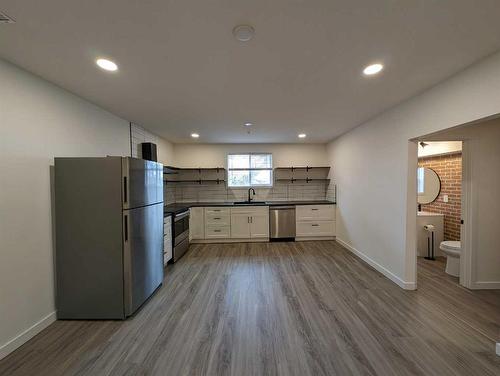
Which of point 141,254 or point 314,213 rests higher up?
point 314,213

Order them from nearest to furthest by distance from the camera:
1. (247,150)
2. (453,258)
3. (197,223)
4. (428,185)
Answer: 1. (453,258)
2. (428,185)
3. (197,223)
4. (247,150)

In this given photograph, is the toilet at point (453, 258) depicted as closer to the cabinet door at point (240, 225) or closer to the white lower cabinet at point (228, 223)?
the white lower cabinet at point (228, 223)

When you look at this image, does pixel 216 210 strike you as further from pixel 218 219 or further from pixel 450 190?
pixel 450 190

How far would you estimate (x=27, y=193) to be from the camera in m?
1.94

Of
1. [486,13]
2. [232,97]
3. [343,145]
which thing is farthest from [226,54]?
[343,145]

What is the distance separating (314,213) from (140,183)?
3.83 meters

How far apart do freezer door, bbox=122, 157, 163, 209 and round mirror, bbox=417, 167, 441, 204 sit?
14.6ft

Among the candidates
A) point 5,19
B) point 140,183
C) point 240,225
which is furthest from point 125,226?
point 240,225

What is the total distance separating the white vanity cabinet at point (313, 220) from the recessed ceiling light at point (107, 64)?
13.7 feet

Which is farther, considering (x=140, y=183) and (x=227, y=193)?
(x=227, y=193)

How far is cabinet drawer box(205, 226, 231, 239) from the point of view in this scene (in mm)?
5000

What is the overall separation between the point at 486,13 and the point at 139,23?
82.5 inches

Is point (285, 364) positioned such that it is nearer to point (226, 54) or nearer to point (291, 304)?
point (291, 304)

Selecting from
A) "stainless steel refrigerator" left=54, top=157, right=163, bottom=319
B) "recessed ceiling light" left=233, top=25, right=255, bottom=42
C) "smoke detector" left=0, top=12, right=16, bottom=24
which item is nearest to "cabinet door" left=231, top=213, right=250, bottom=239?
"stainless steel refrigerator" left=54, top=157, right=163, bottom=319
